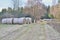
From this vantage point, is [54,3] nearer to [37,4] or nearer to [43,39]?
[37,4]

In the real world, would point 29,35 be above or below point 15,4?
below

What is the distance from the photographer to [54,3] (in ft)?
72.6

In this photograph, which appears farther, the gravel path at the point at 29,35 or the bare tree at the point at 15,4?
the bare tree at the point at 15,4

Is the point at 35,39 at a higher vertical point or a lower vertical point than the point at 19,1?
lower

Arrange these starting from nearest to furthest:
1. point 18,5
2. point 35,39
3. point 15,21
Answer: point 35,39 → point 15,21 → point 18,5

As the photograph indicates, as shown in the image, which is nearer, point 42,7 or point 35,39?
point 35,39

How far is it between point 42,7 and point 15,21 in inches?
258

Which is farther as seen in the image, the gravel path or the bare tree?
the bare tree

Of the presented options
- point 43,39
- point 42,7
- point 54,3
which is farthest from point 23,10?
point 43,39

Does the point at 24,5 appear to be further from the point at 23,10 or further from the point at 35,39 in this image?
the point at 35,39

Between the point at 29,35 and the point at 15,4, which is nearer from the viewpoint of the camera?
the point at 29,35

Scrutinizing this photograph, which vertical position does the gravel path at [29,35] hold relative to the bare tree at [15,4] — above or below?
below

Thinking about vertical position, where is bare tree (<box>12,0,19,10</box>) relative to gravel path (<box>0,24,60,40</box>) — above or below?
above

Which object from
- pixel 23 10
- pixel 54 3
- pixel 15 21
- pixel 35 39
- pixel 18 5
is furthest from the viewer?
pixel 23 10
